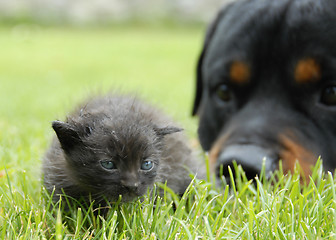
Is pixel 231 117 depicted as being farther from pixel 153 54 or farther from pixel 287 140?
pixel 153 54

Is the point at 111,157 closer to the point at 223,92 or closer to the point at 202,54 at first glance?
the point at 223,92

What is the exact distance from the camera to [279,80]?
9.77 feet

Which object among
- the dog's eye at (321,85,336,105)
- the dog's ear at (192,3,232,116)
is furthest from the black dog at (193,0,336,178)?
the dog's ear at (192,3,232,116)

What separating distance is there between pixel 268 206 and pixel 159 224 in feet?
1.46

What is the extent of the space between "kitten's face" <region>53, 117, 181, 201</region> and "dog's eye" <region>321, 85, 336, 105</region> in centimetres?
134

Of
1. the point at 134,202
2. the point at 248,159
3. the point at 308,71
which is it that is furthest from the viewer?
the point at 308,71

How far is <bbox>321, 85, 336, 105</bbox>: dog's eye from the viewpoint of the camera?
9.23 ft

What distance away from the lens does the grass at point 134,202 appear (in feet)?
5.84

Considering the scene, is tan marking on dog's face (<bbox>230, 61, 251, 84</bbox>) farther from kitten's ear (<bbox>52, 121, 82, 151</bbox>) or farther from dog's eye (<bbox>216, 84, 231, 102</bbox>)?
kitten's ear (<bbox>52, 121, 82, 151</bbox>)

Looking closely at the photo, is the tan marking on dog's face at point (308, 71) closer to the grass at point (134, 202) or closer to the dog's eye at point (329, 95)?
the dog's eye at point (329, 95)

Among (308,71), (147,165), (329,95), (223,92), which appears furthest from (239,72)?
(147,165)

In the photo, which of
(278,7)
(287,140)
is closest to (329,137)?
(287,140)

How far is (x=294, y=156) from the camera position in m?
2.57

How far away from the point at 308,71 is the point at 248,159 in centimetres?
72
